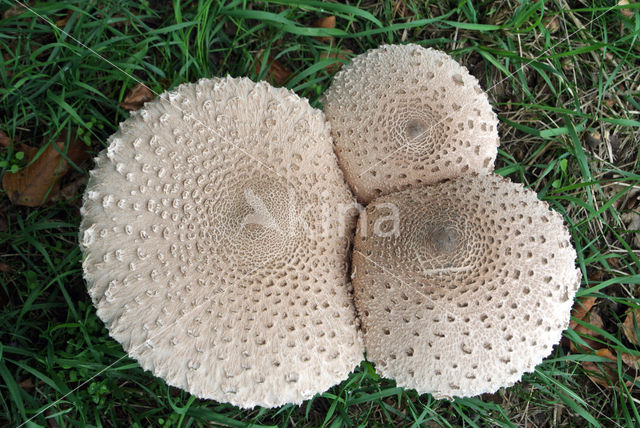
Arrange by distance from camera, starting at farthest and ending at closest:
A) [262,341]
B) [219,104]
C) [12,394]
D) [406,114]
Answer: [12,394] → [406,114] → [219,104] → [262,341]

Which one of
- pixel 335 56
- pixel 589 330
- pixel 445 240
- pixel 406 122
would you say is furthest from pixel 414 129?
pixel 589 330

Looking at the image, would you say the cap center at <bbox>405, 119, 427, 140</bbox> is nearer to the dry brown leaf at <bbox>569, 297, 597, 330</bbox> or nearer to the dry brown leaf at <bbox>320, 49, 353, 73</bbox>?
the dry brown leaf at <bbox>320, 49, 353, 73</bbox>

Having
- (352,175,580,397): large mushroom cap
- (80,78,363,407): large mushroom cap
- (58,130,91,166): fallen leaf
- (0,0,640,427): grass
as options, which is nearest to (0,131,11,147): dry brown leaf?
(0,0,640,427): grass

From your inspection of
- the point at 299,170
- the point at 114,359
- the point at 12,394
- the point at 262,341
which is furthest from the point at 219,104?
the point at 12,394

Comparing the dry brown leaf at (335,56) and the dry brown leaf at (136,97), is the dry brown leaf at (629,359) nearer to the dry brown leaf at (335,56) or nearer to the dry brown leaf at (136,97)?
the dry brown leaf at (335,56)

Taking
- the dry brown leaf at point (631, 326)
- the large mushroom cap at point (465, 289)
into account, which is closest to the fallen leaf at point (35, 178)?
the large mushroom cap at point (465, 289)

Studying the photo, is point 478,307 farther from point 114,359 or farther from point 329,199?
point 114,359
